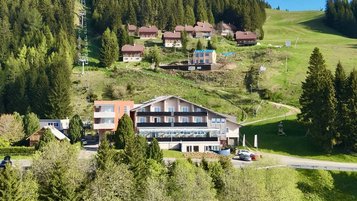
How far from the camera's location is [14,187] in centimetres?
3825

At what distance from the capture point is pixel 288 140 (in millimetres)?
75000

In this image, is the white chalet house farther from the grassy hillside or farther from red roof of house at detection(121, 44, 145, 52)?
red roof of house at detection(121, 44, 145, 52)

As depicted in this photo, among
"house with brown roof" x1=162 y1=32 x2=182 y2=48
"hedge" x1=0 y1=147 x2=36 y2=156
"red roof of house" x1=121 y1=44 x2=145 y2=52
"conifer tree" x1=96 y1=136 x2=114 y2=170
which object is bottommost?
"hedge" x1=0 y1=147 x2=36 y2=156

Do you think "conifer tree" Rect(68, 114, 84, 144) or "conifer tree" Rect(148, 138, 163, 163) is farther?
"conifer tree" Rect(68, 114, 84, 144)

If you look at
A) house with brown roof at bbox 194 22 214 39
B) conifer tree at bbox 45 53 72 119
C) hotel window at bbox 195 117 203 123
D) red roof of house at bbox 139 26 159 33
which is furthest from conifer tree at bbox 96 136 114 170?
house with brown roof at bbox 194 22 214 39

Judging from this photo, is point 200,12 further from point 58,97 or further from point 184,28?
point 58,97

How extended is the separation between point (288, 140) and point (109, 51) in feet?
229

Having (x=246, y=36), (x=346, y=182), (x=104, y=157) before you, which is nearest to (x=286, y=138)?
(x=346, y=182)

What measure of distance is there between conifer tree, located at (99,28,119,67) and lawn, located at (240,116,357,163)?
55713mm

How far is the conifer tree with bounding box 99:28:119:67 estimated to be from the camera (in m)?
128

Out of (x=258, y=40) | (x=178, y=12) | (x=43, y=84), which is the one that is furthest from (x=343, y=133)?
(x=178, y=12)

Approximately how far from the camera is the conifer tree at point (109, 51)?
12825 centimetres

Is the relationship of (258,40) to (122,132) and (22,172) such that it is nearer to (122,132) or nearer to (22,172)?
(122,132)

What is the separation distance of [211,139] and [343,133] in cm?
2048
